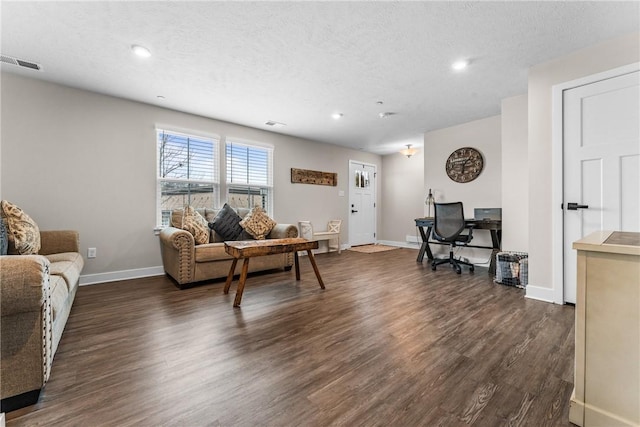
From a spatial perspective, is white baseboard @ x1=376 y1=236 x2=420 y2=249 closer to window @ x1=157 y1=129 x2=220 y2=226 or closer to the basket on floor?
the basket on floor

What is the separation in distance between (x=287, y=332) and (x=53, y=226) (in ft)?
10.5

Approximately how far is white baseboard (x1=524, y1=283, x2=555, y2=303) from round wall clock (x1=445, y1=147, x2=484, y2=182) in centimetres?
237

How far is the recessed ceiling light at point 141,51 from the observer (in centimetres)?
243

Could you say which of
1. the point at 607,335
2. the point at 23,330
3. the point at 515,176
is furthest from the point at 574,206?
the point at 23,330

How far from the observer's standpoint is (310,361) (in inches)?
63.7

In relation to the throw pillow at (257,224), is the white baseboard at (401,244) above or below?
below

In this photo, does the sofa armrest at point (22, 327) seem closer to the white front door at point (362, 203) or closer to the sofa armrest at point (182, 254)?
the sofa armrest at point (182, 254)

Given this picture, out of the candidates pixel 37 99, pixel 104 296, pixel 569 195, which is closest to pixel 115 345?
pixel 104 296

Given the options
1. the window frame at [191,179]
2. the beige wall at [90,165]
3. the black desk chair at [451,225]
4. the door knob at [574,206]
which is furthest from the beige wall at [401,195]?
the beige wall at [90,165]

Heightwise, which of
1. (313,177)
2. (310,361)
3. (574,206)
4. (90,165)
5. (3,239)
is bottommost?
(310,361)

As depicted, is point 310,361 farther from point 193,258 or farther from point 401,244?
point 401,244

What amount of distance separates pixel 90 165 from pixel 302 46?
Result: 9.92ft

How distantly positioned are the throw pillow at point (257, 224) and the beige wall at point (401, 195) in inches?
146

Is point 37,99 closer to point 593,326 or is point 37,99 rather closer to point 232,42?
point 232,42
